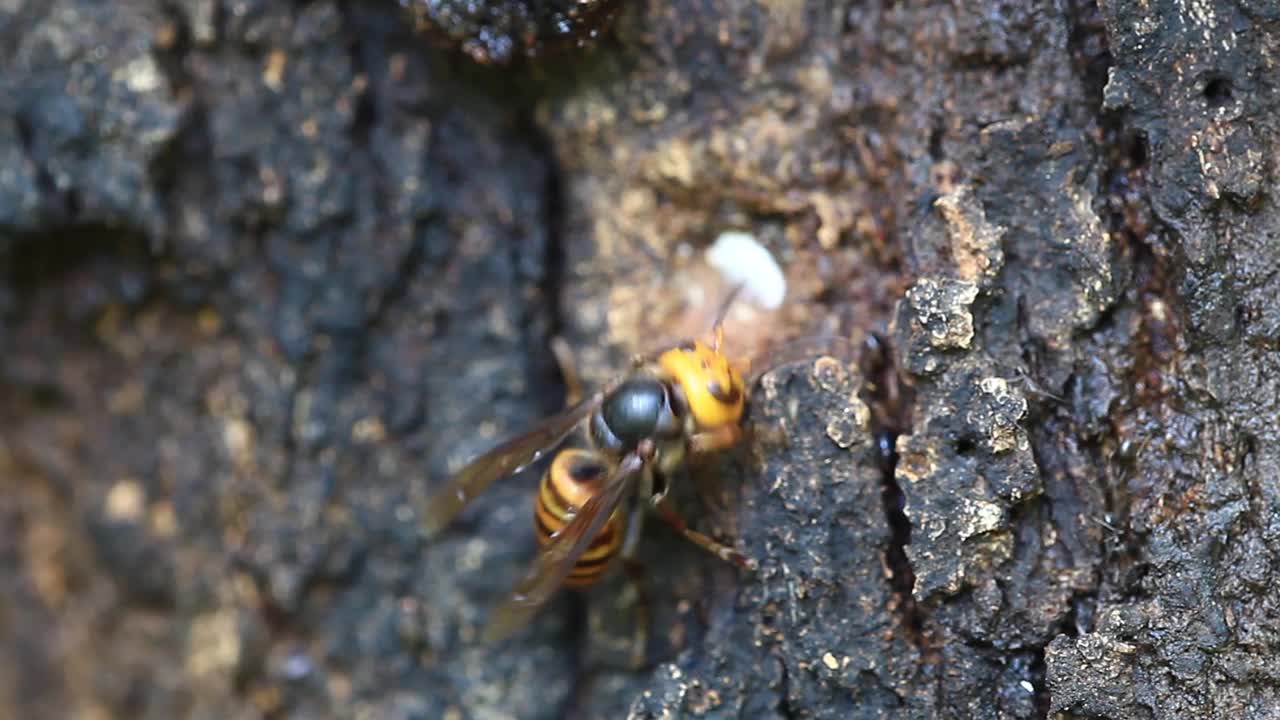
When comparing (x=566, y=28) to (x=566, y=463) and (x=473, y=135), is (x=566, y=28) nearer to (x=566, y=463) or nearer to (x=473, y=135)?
(x=473, y=135)

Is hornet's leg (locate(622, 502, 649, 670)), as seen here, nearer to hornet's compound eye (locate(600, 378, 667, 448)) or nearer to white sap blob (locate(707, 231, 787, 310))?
hornet's compound eye (locate(600, 378, 667, 448))

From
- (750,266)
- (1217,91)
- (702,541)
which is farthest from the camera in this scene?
(750,266)

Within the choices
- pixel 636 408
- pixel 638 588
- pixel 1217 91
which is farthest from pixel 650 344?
pixel 1217 91

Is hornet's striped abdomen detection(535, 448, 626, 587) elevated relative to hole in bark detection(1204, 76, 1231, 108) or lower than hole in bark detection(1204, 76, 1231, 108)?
lower

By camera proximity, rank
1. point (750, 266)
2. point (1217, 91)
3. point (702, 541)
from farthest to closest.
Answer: point (750, 266) → point (702, 541) → point (1217, 91)

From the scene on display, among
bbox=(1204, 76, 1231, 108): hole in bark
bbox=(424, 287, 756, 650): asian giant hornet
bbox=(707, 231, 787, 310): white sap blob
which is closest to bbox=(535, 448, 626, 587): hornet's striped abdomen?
bbox=(424, 287, 756, 650): asian giant hornet

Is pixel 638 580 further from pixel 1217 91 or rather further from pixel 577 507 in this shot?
pixel 1217 91

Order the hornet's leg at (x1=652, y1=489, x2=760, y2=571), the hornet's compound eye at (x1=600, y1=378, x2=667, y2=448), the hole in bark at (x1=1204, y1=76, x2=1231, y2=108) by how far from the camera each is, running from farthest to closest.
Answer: the hornet's compound eye at (x1=600, y1=378, x2=667, y2=448) < the hornet's leg at (x1=652, y1=489, x2=760, y2=571) < the hole in bark at (x1=1204, y1=76, x2=1231, y2=108)
